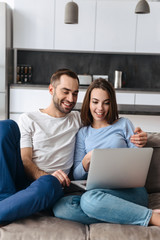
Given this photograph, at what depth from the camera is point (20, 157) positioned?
1.66 meters

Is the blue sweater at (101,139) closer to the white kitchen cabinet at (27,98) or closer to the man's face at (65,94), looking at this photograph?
the man's face at (65,94)

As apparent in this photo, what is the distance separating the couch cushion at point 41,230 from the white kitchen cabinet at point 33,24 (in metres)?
3.65

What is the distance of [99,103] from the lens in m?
1.87

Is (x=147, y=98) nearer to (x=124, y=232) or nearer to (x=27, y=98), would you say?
(x=27, y=98)

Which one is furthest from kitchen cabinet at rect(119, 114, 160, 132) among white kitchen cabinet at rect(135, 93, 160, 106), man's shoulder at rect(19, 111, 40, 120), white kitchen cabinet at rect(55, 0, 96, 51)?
man's shoulder at rect(19, 111, 40, 120)

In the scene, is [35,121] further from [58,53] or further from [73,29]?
[58,53]

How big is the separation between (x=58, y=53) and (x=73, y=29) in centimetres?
60

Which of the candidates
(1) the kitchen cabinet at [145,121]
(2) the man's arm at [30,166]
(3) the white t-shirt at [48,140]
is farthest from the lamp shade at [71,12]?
(2) the man's arm at [30,166]

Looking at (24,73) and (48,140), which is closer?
(48,140)

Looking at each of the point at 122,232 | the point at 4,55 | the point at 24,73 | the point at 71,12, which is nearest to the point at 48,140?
the point at 122,232

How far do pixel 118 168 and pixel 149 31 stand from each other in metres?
3.62

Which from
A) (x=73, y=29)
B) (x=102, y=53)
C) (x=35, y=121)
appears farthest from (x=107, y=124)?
(x=102, y=53)

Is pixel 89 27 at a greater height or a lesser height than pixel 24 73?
greater

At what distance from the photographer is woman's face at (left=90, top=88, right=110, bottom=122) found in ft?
6.12
